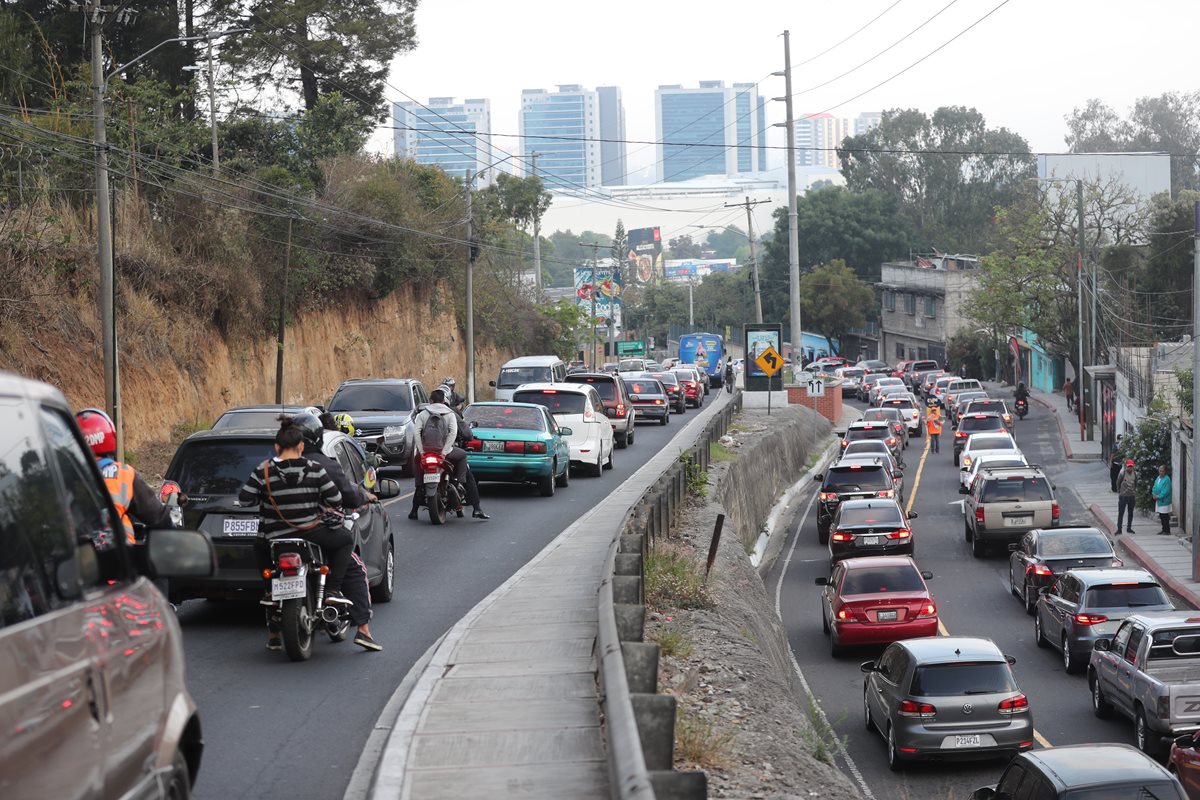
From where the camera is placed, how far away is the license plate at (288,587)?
34.9ft

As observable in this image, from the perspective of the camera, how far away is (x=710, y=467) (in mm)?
29672

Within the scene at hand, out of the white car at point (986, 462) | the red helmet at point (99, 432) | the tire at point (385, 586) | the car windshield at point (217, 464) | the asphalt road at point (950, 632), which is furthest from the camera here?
the white car at point (986, 462)

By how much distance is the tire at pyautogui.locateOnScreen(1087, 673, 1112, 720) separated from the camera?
59.4 ft

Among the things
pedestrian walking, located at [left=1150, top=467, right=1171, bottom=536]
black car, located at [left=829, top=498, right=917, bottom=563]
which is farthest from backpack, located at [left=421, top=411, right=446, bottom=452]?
pedestrian walking, located at [left=1150, top=467, right=1171, bottom=536]

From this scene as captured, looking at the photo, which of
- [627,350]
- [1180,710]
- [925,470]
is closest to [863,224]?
[627,350]

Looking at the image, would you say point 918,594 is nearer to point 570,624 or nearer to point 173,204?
point 570,624

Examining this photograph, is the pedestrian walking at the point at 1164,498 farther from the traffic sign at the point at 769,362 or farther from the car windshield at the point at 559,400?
the traffic sign at the point at 769,362

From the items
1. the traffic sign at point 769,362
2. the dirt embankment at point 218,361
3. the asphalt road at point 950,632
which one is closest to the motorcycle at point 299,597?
the asphalt road at point 950,632

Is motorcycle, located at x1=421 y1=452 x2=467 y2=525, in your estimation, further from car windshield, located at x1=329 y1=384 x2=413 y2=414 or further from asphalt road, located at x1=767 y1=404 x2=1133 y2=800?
car windshield, located at x1=329 y1=384 x2=413 y2=414

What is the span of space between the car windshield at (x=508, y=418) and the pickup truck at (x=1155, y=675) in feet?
33.5

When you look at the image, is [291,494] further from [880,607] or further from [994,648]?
[880,607]

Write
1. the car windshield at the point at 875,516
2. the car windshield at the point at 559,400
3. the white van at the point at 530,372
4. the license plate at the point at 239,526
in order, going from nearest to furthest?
the license plate at the point at 239,526
the car windshield at the point at 875,516
the car windshield at the point at 559,400
the white van at the point at 530,372

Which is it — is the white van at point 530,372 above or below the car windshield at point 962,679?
above

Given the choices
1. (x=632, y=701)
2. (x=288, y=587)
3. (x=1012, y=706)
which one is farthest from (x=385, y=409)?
(x=632, y=701)
